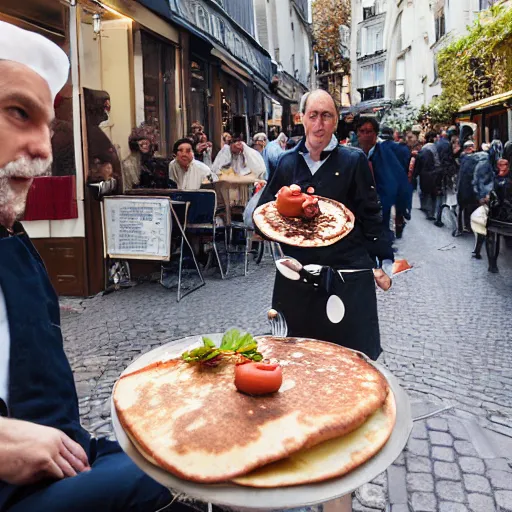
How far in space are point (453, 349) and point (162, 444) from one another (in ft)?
14.7

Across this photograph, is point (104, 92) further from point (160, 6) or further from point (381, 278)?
point (381, 278)

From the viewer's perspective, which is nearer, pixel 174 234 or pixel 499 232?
pixel 174 234

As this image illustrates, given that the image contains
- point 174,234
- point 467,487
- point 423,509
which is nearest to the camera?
point 423,509

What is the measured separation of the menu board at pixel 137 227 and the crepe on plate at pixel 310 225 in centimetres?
440

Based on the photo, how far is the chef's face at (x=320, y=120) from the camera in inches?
127

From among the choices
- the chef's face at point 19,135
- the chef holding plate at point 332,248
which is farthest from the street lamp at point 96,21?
the chef's face at point 19,135

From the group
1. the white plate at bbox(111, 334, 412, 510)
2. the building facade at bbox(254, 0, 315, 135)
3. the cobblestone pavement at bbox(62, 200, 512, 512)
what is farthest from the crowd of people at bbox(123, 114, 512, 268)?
the building facade at bbox(254, 0, 315, 135)

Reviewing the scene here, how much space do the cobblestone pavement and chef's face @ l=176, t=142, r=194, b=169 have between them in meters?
1.85

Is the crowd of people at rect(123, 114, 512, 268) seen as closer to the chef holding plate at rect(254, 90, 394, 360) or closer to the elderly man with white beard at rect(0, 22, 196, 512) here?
the chef holding plate at rect(254, 90, 394, 360)

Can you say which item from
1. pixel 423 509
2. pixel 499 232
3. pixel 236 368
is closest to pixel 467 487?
pixel 423 509

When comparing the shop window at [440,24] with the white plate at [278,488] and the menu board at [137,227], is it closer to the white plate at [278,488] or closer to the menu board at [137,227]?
the menu board at [137,227]

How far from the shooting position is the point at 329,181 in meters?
3.24

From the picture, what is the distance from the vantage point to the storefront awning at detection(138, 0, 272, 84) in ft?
27.6

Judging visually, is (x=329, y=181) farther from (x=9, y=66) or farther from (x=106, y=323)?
(x=106, y=323)
